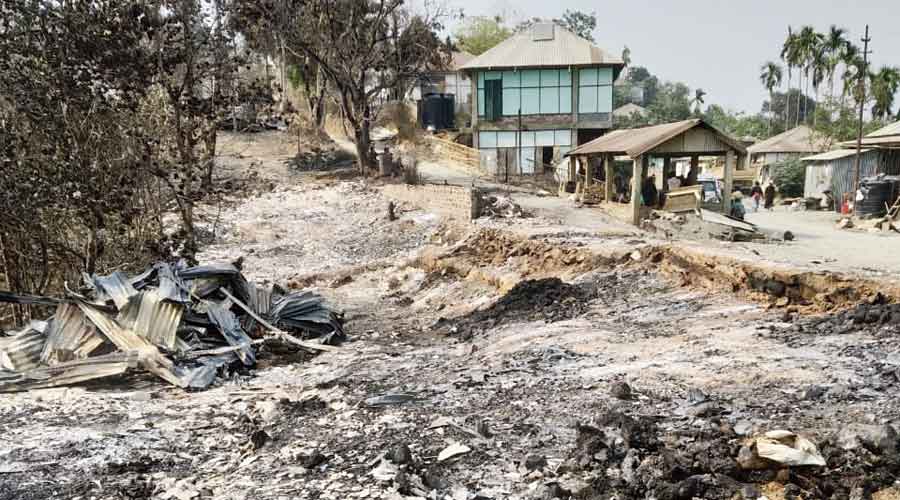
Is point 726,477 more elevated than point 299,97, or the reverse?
point 299,97

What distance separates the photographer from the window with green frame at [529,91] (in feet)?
104

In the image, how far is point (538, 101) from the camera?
3183 cm

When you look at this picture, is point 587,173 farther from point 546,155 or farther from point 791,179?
point 791,179

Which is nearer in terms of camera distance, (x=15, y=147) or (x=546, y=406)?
(x=546, y=406)

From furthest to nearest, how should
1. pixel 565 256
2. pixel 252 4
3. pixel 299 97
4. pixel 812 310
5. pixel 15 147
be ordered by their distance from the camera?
pixel 299 97 < pixel 252 4 < pixel 565 256 < pixel 15 147 < pixel 812 310

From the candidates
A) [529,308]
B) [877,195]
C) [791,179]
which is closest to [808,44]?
[791,179]

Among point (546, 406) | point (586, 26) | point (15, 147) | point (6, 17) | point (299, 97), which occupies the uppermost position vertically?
point (586, 26)

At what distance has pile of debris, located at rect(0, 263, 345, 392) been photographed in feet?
22.1

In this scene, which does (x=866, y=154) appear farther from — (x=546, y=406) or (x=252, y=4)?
(x=546, y=406)

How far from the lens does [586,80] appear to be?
1243 inches

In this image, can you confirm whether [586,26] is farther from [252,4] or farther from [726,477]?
[726,477]

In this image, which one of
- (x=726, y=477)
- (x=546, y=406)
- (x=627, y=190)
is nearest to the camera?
(x=726, y=477)

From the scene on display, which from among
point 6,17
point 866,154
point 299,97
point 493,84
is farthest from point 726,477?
point 299,97

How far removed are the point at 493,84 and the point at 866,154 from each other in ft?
50.5
